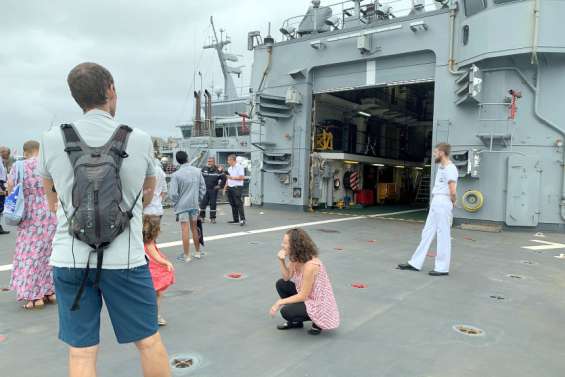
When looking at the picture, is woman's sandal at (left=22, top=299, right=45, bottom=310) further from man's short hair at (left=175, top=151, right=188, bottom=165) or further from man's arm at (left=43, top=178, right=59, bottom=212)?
man's short hair at (left=175, top=151, right=188, bottom=165)

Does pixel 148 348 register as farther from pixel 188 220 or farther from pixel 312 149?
pixel 312 149

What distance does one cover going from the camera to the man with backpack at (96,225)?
1801 mm

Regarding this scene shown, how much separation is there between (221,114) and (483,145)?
89.2ft

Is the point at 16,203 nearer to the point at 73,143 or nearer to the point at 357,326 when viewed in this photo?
the point at 73,143

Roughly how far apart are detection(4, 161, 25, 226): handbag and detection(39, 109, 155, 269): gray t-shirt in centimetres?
265

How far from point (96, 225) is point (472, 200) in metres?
11.2

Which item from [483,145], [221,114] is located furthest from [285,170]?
[221,114]

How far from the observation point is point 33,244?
13.9 ft

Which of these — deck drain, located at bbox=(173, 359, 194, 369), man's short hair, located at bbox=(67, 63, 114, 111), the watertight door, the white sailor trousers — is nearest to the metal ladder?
the watertight door

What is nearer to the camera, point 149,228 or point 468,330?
point 149,228

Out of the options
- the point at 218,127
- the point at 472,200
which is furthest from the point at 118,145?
the point at 218,127

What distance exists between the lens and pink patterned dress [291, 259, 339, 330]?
354 centimetres

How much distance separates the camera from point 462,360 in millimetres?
3154

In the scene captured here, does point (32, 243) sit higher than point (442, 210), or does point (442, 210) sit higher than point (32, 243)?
point (442, 210)
